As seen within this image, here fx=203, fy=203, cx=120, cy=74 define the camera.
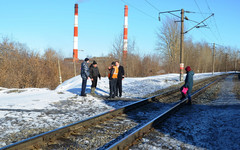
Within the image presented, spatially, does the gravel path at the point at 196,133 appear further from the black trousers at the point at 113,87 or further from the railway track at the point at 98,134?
the black trousers at the point at 113,87

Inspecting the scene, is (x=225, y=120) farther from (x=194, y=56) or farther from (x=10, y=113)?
(x=194, y=56)

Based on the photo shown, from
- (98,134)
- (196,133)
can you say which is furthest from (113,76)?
(196,133)

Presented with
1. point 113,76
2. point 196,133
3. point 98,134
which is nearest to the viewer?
point 98,134

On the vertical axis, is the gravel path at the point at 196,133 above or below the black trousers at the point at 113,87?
below

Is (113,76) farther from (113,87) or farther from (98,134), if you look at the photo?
(98,134)

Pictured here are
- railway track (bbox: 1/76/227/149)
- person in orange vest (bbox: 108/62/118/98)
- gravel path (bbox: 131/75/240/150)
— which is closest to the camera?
railway track (bbox: 1/76/227/149)

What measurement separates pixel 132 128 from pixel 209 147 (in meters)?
1.91

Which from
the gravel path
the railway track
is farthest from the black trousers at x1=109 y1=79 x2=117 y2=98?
the gravel path

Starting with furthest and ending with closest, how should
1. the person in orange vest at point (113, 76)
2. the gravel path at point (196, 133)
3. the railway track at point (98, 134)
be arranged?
the person in orange vest at point (113, 76), the gravel path at point (196, 133), the railway track at point (98, 134)

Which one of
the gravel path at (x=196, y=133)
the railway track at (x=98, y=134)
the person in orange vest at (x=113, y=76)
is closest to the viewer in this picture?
the railway track at (x=98, y=134)

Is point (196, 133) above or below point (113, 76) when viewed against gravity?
below

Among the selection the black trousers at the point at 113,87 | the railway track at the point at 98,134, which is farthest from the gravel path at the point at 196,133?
the black trousers at the point at 113,87

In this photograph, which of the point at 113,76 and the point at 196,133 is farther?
the point at 113,76

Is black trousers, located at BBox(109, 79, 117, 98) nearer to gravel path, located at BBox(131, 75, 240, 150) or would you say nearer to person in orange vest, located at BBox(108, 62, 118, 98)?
person in orange vest, located at BBox(108, 62, 118, 98)
